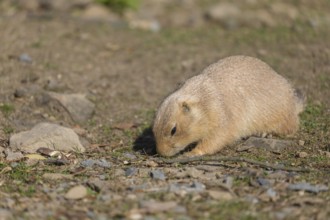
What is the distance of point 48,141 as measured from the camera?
7.24 meters

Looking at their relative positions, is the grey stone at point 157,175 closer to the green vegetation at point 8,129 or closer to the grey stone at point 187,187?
the grey stone at point 187,187

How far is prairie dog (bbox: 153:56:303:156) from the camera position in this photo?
6980 millimetres

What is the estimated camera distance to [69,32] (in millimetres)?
13031

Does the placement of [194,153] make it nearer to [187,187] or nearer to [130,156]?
[130,156]

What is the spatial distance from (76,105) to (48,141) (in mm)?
1610

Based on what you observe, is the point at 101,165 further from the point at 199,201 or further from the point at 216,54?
the point at 216,54

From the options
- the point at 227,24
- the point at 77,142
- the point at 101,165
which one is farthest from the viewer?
the point at 227,24

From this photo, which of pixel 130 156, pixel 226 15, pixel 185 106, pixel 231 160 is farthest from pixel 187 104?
pixel 226 15

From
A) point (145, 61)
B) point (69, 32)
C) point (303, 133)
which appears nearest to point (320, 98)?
point (303, 133)

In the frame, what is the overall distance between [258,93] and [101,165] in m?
2.43

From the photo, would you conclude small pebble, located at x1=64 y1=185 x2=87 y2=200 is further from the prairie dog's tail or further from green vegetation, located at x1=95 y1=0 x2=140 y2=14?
green vegetation, located at x1=95 y1=0 x2=140 y2=14

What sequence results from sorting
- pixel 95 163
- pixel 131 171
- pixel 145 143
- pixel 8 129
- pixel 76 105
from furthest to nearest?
pixel 76 105 → pixel 8 129 → pixel 145 143 → pixel 95 163 → pixel 131 171

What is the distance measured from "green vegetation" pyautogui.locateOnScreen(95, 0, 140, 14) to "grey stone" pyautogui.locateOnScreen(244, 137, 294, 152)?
8.21 m

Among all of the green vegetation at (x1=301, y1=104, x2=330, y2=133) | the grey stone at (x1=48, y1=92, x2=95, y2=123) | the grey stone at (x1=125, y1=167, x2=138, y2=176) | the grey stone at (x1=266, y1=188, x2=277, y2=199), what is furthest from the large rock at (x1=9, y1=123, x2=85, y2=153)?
the green vegetation at (x1=301, y1=104, x2=330, y2=133)
